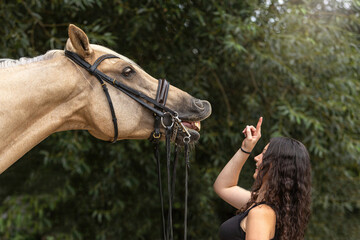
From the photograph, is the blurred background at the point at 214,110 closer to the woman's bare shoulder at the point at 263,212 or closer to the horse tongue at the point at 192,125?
the horse tongue at the point at 192,125

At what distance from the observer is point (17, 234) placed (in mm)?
4430

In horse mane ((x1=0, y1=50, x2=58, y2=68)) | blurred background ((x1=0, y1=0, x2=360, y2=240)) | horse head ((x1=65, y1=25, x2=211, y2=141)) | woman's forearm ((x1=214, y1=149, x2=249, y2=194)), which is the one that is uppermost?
horse mane ((x1=0, y1=50, x2=58, y2=68))

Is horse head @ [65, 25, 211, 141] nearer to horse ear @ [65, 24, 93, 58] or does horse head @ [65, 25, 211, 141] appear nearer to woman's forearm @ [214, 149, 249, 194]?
horse ear @ [65, 24, 93, 58]

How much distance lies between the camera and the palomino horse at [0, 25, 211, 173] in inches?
71.9

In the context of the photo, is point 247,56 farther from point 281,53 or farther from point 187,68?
point 187,68

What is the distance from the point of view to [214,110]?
15.4ft

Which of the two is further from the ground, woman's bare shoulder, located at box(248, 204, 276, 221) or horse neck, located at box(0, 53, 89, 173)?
horse neck, located at box(0, 53, 89, 173)

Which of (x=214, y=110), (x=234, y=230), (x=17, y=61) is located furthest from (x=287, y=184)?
(x=214, y=110)

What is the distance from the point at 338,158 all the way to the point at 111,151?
262 cm

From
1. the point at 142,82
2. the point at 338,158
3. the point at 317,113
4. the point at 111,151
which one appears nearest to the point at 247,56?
the point at 317,113

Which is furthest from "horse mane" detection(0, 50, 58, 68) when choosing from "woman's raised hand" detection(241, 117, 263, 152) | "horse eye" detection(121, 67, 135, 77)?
"woman's raised hand" detection(241, 117, 263, 152)

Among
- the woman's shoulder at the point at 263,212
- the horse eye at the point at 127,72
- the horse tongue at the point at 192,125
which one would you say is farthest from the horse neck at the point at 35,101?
the woman's shoulder at the point at 263,212

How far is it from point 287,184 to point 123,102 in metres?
0.95

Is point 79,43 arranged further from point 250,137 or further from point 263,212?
point 263,212
